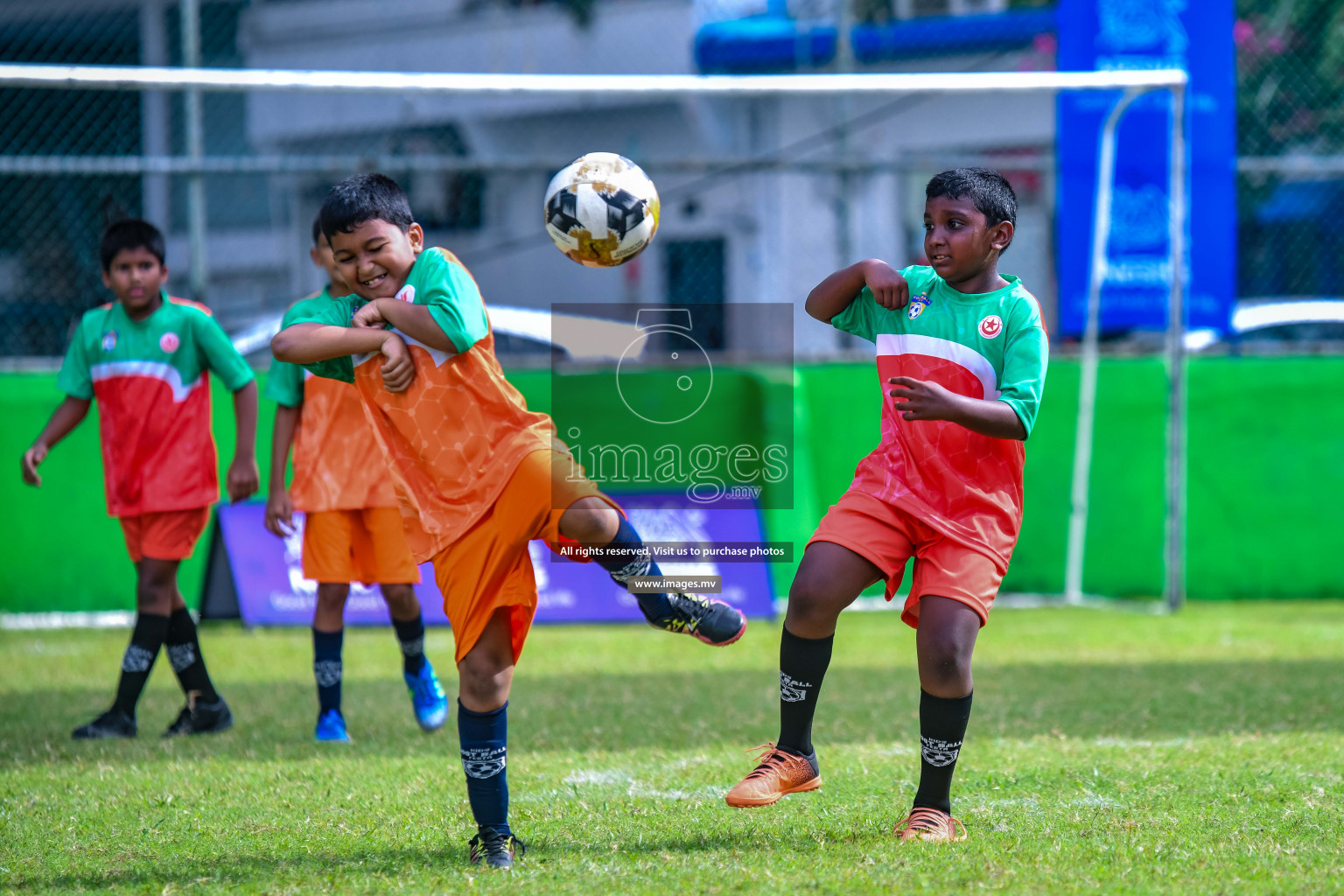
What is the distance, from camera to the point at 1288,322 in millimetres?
10578

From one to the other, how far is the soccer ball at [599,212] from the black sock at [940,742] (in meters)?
1.49

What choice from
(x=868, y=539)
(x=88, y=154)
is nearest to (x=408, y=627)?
(x=868, y=539)

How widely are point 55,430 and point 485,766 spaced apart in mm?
2961

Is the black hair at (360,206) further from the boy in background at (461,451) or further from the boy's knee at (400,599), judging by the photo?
the boy's knee at (400,599)

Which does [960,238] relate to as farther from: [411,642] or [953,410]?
[411,642]

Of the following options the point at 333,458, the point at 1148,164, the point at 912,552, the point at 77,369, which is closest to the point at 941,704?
the point at 912,552

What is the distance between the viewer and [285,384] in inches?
196

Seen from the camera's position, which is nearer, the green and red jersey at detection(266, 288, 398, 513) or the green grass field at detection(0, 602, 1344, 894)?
the green grass field at detection(0, 602, 1344, 894)

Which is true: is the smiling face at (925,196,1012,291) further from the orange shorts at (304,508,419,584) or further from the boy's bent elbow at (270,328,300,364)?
the orange shorts at (304,508,419,584)

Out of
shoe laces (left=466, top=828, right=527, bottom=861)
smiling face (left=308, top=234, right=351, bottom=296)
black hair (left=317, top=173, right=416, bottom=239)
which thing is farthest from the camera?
smiling face (left=308, top=234, right=351, bottom=296)

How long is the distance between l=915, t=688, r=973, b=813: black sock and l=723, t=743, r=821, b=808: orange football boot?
292 mm

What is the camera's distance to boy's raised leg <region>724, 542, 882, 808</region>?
348 centimetres

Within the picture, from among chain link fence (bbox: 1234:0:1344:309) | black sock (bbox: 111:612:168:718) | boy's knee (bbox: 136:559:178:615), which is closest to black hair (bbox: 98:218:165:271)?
boy's knee (bbox: 136:559:178:615)

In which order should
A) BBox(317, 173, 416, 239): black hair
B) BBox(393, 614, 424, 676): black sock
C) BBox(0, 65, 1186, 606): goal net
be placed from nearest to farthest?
BBox(317, 173, 416, 239): black hair → BBox(393, 614, 424, 676): black sock → BBox(0, 65, 1186, 606): goal net
